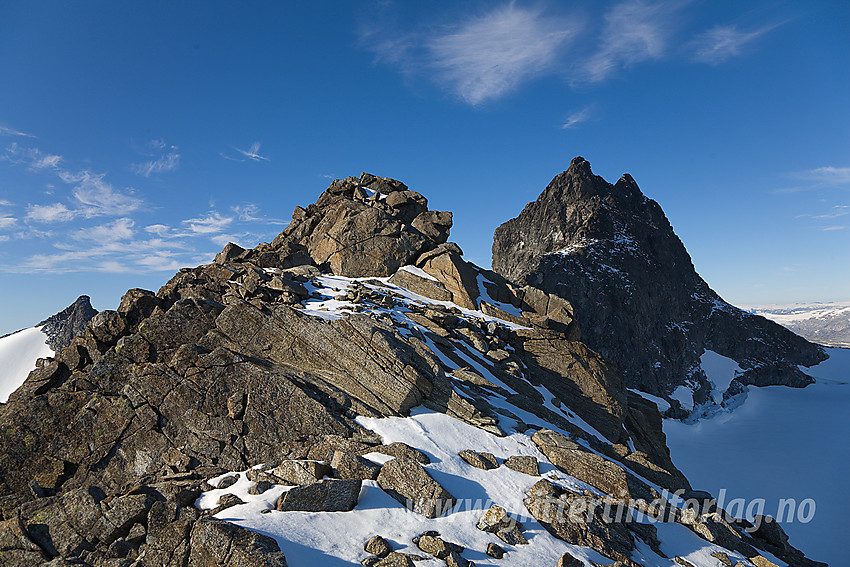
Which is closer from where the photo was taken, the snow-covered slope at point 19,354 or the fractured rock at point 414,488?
the fractured rock at point 414,488

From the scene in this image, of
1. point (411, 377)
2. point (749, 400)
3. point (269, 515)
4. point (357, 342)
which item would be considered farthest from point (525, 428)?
point (749, 400)

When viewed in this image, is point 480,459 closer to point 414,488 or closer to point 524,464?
point 524,464

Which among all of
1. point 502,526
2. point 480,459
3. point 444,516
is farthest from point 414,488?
point 480,459

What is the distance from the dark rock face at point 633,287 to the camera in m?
110

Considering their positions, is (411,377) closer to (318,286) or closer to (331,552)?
(331,552)

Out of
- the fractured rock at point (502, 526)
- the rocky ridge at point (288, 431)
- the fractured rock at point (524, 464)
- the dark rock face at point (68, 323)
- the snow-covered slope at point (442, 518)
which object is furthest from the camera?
the dark rock face at point (68, 323)

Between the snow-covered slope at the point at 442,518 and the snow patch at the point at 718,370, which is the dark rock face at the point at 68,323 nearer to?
the snow-covered slope at the point at 442,518

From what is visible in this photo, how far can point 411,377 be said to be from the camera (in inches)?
795

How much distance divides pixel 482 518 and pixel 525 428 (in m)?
6.68

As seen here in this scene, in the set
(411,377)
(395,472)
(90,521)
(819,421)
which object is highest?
(819,421)

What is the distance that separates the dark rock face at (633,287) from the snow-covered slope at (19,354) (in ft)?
351

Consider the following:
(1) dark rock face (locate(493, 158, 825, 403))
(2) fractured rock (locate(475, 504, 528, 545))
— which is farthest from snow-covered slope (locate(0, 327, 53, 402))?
(1) dark rock face (locate(493, 158, 825, 403))

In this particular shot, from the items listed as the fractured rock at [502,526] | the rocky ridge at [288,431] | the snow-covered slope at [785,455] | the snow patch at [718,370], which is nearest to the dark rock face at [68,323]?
the rocky ridge at [288,431]

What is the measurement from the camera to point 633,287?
118 meters
